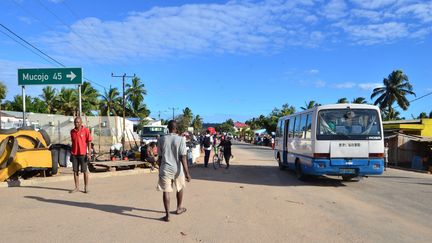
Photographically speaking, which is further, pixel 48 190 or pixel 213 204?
pixel 48 190

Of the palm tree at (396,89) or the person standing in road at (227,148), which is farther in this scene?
the palm tree at (396,89)

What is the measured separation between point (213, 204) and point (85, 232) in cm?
335

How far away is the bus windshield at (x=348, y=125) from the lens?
12.8 metres

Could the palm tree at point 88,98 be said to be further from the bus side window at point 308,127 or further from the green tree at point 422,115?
the green tree at point 422,115

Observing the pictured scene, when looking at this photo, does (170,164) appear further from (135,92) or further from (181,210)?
(135,92)

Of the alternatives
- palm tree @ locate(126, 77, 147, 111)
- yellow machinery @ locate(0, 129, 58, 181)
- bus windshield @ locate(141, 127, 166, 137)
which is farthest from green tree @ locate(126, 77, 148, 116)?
yellow machinery @ locate(0, 129, 58, 181)

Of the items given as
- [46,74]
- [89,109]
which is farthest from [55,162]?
[89,109]

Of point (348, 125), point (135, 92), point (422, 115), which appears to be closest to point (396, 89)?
point (422, 115)

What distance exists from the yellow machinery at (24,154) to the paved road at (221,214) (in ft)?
3.03

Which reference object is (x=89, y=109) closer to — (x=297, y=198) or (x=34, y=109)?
(x=34, y=109)

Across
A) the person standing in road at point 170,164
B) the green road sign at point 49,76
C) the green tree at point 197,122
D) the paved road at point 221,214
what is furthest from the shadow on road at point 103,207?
the green tree at point 197,122

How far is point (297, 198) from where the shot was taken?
10336 millimetres

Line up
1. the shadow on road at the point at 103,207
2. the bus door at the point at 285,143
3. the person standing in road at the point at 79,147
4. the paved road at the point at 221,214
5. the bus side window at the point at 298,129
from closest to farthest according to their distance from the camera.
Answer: the paved road at the point at 221,214
the shadow on road at the point at 103,207
the person standing in road at the point at 79,147
the bus side window at the point at 298,129
the bus door at the point at 285,143

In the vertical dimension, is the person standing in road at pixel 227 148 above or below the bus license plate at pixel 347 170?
above
